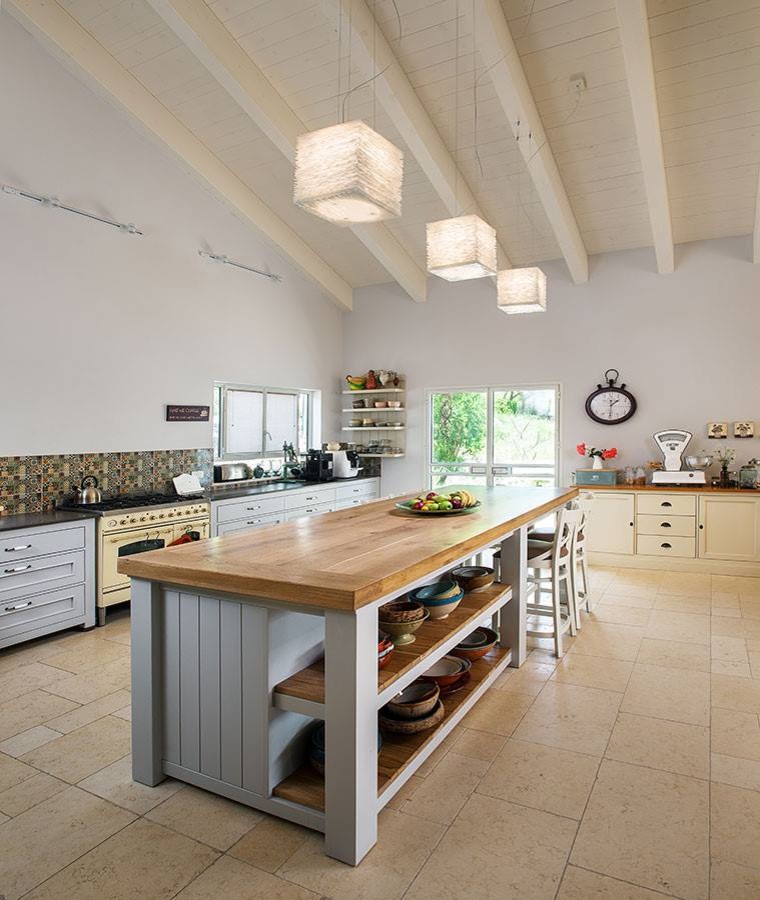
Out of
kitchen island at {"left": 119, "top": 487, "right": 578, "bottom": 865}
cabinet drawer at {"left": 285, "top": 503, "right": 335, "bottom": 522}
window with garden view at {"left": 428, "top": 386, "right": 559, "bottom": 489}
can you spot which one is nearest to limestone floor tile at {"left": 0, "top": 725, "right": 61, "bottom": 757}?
kitchen island at {"left": 119, "top": 487, "right": 578, "bottom": 865}

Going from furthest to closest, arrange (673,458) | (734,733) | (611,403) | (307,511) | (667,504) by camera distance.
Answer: (611,403), (307,511), (673,458), (667,504), (734,733)

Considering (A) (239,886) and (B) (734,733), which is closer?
(A) (239,886)

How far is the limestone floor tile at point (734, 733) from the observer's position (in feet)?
8.72

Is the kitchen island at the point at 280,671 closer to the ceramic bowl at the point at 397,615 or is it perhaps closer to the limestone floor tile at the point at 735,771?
the ceramic bowl at the point at 397,615

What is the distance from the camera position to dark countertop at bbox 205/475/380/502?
5.50m

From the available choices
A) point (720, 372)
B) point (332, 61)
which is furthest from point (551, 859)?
point (720, 372)

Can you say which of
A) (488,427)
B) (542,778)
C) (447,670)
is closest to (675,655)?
(447,670)

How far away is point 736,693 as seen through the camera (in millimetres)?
3244

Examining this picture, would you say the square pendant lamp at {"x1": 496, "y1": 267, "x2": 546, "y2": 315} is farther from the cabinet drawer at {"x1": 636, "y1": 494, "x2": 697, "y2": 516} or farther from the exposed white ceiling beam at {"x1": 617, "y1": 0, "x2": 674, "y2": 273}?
the cabinet drawer at {"x1": 636, "y1": 494, "x2": 697, "y2": 516}

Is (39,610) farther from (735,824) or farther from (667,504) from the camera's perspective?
(667,504)

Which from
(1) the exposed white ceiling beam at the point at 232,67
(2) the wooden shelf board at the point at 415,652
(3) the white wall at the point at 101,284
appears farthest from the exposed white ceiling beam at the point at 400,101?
(2) the wooden shelf board at the point at 415,652

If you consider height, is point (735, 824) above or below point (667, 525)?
below

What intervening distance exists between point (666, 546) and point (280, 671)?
4.91 meters

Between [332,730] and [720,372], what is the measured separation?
5.60m
